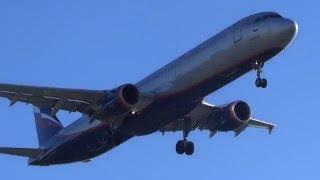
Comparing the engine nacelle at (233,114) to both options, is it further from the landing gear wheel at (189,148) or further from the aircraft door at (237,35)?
the aircraft door at (237,35)

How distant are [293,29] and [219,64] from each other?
A: 4529mm

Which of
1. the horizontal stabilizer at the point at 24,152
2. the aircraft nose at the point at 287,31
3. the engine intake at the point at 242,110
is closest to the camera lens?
the aircraft nose at the point at 287,31

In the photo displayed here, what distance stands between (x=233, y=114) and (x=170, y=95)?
7.89 metres

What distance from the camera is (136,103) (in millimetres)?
47031

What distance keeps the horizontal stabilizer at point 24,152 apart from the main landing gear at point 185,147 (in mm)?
9190

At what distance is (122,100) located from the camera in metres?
46.6

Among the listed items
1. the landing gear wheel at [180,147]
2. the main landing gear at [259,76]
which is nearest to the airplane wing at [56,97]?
the landing gear wheel at [180,147]

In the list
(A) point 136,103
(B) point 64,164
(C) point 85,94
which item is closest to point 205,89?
(A) point 136,103

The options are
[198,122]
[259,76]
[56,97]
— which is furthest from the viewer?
[198,122]

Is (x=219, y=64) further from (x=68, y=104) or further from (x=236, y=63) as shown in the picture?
(x=68, y=104)

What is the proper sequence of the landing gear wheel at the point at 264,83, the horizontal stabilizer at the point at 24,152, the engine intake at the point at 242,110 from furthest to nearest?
1. the engine intake at the point at 242,110
2. the horizontal stabilizer at the point at 24,152
3. the landing gear wheel at the point at 264,83

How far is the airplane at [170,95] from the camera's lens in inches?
1774

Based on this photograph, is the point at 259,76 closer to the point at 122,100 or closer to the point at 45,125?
the point at 122,100

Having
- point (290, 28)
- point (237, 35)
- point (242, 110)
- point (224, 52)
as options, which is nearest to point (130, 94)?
point (224, 52)
